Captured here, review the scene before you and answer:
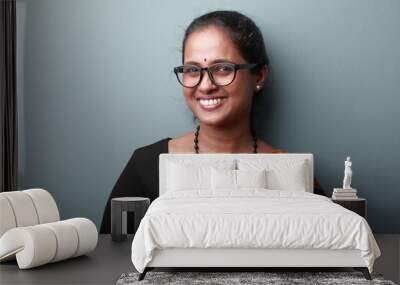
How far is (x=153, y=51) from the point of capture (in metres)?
6.34

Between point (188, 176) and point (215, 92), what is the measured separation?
2.82 feet

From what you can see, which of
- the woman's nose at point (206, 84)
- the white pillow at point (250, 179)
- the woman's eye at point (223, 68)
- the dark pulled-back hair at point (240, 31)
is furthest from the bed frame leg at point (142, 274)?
the dark pulled-back hair at point (240, 31)

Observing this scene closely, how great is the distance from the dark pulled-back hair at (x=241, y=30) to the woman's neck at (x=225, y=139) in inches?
22.8

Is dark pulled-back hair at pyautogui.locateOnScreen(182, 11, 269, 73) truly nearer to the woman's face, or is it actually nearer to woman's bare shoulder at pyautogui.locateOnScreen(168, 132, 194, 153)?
the woman's face

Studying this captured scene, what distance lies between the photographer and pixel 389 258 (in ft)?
16.8

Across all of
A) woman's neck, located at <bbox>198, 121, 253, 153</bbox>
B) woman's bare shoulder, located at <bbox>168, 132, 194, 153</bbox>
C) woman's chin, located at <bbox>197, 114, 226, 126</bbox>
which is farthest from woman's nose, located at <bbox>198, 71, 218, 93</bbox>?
woman's bare shoulder, located at <bbox>168, 132, 194, 153</bbox>

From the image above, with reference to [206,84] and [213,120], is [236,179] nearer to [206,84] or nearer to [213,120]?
[213,120]

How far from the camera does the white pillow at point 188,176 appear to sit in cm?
572

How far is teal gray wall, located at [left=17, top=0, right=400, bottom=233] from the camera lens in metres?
6.25

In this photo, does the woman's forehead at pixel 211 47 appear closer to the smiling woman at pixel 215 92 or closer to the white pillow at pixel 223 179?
the smiling woman at pixel 215 92

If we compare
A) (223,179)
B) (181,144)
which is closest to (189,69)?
(181,144)

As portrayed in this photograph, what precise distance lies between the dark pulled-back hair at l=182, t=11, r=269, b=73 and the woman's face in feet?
0.15

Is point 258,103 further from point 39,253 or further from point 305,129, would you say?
point 39,253

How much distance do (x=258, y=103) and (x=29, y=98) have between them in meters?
2.20
